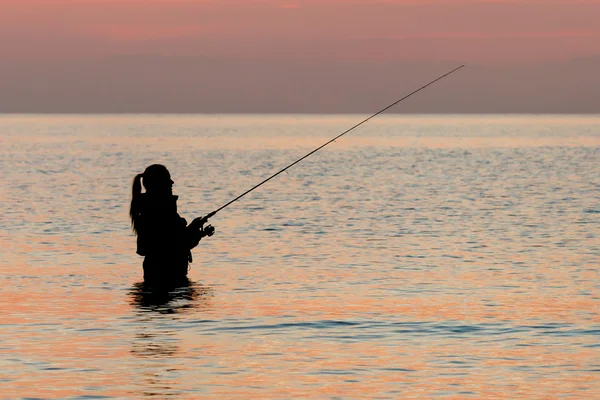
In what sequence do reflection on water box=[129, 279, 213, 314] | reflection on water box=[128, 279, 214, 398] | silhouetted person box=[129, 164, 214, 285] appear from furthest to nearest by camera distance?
silhouetted person box=[129, 164, 214, 285] < reflection on water box=[129, 279, 213, 314] < reflection on water box=[128, 279, 214, 398]

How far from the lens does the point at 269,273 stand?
19688mm

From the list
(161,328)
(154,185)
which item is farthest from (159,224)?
(161,328)

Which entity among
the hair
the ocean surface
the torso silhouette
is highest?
the hair

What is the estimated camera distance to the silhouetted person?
17250 mm

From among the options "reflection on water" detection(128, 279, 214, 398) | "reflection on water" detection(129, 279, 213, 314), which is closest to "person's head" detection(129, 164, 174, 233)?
"reflection on water" detection(129, 279, 213, 314)

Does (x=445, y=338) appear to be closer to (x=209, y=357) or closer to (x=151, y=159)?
(x=209, y=357)

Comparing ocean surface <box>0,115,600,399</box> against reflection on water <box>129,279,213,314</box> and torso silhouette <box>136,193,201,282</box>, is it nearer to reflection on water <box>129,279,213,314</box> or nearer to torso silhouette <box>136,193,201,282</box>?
reflection on water <box>129,279,213,314</box>

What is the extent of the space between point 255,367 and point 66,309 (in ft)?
14.6

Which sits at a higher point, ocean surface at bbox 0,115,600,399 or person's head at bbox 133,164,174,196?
person's head at bbox 133,164,174,196

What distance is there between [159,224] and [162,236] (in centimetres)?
18

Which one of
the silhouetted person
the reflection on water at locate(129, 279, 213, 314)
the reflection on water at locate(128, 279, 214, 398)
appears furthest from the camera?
the silhouetted person

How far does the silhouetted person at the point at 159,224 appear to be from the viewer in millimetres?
17250

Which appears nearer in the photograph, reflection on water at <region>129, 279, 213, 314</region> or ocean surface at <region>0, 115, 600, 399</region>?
ocean surface at <region>0, 115, 600, 399</region>

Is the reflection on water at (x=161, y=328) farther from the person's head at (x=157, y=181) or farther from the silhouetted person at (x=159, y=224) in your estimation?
the person's head at (x=157, y=181)
